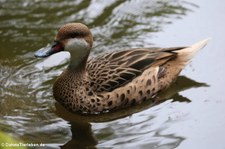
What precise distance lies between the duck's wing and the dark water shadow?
34 centimetres

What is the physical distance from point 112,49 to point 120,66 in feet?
3.70

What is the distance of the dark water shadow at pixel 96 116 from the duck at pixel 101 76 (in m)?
0.07

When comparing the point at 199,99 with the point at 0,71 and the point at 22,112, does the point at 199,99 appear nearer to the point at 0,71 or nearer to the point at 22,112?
the point at 22,112

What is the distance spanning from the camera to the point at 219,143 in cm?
495

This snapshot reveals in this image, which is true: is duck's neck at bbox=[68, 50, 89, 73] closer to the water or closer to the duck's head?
the duck's head

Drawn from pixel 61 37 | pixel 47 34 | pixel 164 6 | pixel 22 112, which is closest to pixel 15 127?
pixel 22 112

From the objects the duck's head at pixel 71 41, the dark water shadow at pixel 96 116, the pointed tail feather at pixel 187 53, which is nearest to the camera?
the dark water shadow at pixel 96 116

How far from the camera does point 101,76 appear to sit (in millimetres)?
5531

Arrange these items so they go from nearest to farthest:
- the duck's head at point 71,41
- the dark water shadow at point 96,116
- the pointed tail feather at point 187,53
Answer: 1. the dark water shadow at point 96,116
2. the duck's head at point 71,41
3. the pointed tail feather at point 187,53

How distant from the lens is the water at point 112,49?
509 centimetres

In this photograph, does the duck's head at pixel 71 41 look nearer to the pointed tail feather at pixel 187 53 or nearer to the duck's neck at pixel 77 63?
the duck's neck at pixel 77 63

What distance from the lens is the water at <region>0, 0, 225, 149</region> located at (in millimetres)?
5090

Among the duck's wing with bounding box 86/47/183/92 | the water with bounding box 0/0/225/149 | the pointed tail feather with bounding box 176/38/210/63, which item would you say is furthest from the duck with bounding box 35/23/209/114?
the pointed tail feather with bounding box 176/38/210/63

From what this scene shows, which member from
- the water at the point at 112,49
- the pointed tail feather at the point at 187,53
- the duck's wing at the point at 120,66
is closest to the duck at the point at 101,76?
the duck's wing at the point at 120,66
